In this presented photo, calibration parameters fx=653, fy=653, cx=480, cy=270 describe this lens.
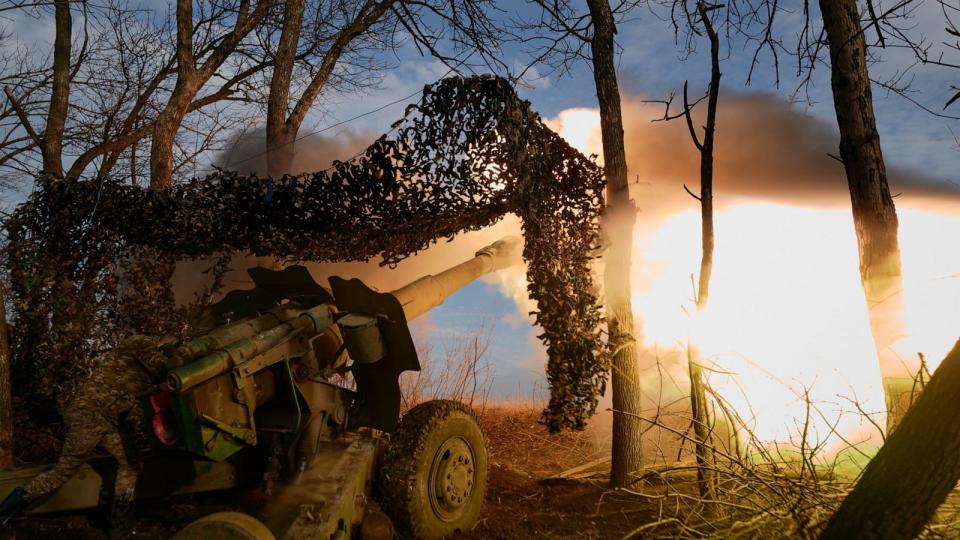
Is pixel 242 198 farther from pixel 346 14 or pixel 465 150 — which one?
pixel 346 14

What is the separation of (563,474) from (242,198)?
211 inches

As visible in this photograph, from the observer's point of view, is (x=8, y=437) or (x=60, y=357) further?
(x=60, y=357)

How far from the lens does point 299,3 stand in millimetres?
11234

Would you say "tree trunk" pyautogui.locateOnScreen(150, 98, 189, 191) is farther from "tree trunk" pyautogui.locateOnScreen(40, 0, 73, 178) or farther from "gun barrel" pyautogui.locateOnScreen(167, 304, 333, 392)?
"gun barrel" pyautogui.locateOnScreen(167, 304, 333, 392)

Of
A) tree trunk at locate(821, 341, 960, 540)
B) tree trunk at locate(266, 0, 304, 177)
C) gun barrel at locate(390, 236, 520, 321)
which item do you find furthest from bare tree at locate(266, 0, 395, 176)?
tree trunk at locate(821, 341, 960, 540)

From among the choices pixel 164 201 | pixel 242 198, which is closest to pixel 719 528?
pixel 242 198

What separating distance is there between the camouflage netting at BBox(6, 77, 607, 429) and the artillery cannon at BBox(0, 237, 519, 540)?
5.31ft

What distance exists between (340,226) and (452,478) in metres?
3.86

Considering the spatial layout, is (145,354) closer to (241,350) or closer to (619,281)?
(241,350)

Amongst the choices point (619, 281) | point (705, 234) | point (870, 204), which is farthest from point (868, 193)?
point (619, 281)

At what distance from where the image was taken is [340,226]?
8242 millimetres

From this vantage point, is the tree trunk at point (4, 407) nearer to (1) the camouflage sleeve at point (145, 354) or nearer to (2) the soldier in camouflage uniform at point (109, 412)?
(2) the soldier in camouflage uniform at point (109, 412)

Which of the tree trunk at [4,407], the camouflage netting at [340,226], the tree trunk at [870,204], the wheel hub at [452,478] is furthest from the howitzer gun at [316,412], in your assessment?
the tree trunk at [870,204]

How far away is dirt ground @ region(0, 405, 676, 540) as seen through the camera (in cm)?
499
